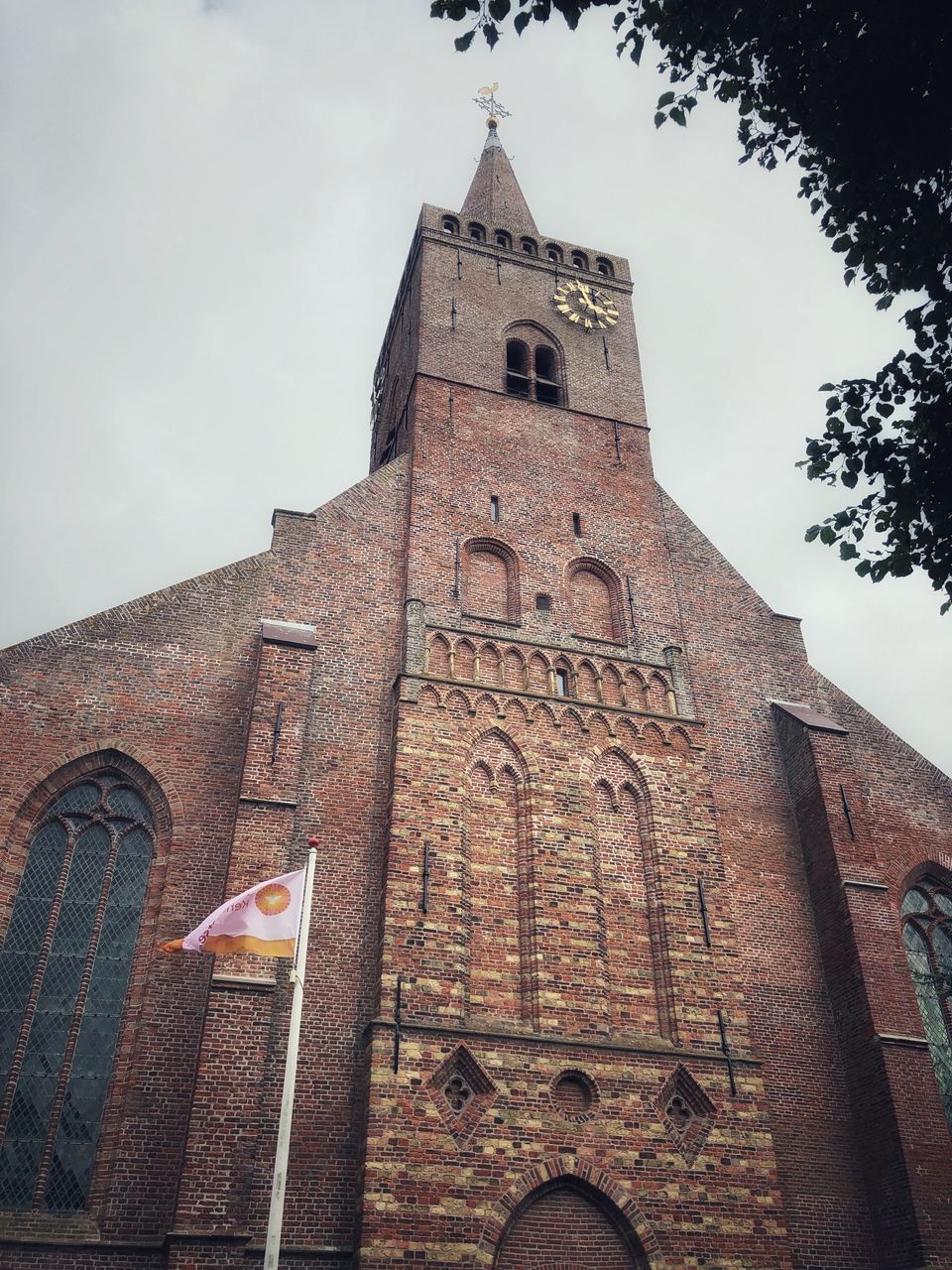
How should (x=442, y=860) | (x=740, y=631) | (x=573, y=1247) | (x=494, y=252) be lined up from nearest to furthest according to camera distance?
1. (x=573, y=1247)
2. (x=442, y=860)
3. (x=740, y=631)
4. (x=494, y=252)

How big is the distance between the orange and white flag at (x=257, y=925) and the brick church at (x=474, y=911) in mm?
1962

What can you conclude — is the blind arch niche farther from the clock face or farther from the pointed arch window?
the clock face

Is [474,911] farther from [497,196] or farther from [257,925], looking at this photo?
[497,196]

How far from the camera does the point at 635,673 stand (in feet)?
60.3

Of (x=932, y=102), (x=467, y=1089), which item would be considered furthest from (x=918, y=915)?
(x=932, y=102)

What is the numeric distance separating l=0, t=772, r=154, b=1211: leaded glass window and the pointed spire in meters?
17.0

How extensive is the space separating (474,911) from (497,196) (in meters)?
20.5

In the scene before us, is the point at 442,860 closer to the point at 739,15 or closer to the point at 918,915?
the point at 918,915

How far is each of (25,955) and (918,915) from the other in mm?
13982

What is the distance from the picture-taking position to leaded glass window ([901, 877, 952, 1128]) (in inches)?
653

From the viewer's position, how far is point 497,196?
28453 millimetres

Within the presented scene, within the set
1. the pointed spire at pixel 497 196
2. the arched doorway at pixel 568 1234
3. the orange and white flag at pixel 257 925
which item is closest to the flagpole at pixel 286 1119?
the orange and white flag at pixel 257 925

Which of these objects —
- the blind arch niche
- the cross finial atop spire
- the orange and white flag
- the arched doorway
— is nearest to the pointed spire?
the cross finial atop spire

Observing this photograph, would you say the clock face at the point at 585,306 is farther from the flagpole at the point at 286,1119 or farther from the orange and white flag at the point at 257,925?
the orange and white flag at the point at 257,925
